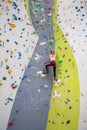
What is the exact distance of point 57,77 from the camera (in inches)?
170

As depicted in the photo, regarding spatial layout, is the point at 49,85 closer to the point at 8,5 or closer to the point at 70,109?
the point at 70,109

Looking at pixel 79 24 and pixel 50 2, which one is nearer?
pixel 79 24

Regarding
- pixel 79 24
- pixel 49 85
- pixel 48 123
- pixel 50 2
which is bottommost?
pixel 48 123

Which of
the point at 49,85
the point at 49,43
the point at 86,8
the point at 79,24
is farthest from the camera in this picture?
the point at 86,8

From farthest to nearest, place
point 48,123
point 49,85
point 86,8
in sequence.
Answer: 1. point 86,8
2. point 49,85
3. point 48,123

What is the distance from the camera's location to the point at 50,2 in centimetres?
617

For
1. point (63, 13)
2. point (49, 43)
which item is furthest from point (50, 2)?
point (49, 43)

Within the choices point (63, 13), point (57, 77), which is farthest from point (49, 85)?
point (63, 13)

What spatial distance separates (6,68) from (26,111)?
1.03m

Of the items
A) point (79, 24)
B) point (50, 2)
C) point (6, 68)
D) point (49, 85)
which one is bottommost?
point (49, 85)

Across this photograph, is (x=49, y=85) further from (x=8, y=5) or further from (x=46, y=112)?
(x=8, y=5)

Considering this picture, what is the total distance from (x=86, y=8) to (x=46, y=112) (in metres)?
3.23

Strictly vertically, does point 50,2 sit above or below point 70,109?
above

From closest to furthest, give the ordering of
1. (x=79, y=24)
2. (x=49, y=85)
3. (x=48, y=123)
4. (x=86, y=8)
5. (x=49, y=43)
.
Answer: (x=48, y=123) → (x=49, y=85) → (x=49, y=43) → (x=79, y=24) → (x=86, y=8)
